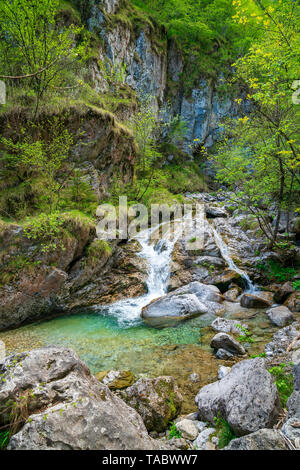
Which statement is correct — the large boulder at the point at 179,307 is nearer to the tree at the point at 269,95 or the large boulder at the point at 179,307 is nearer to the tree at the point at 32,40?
the tree at the point at 269,95

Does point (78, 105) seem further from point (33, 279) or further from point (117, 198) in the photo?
point (33, 279)

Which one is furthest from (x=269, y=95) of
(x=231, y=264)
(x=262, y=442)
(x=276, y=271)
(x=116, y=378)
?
(x=116, y=378)

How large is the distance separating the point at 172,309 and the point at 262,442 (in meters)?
5.79

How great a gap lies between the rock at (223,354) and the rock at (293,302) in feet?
11.6

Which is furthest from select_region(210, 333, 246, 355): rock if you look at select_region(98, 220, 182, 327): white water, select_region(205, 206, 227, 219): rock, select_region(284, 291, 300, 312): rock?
select_region(205, 206, 227, 219): rock

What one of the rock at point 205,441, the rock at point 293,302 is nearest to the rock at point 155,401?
the rock at point 205,441

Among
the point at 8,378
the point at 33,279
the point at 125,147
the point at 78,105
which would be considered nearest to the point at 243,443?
the point at 8,378

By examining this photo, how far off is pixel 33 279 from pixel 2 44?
30.6ft

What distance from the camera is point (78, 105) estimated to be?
9.69m

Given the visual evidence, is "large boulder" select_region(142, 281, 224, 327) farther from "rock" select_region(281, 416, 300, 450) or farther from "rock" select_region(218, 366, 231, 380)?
"rock" select_region(281, 416, 300, 450)

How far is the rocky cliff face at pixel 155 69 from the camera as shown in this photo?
1595cm

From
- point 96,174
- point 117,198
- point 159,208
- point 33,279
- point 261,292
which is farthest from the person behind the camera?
point 159,208

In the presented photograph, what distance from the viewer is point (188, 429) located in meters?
2.89

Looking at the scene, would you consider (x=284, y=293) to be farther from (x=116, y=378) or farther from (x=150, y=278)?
(x=116, y=378)
